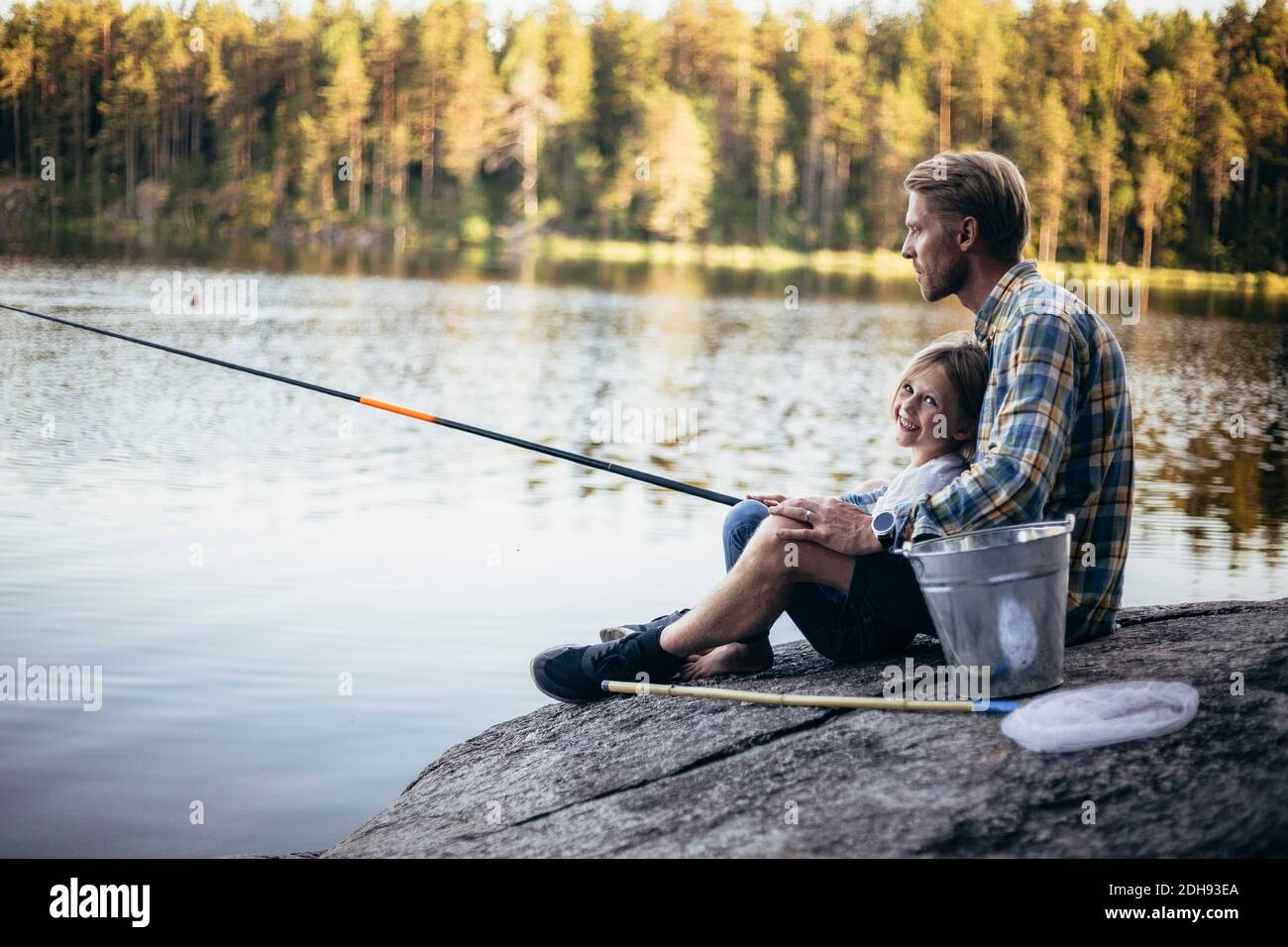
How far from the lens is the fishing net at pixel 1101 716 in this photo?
3.28m

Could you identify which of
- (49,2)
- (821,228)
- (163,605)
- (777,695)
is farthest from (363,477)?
(49,2)

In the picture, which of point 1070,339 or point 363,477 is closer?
point 1070,339

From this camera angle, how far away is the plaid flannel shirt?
3.41 meters

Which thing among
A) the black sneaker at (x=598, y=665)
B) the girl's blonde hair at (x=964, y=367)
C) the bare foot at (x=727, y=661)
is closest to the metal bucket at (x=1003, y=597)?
the girl's blonde hair at (x=964, y=367)

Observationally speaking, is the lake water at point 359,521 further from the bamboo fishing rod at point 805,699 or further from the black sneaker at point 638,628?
the bamboo fishing rod at point 805,699

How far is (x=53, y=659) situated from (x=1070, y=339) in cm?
515

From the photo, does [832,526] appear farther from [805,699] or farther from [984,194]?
[984,194]

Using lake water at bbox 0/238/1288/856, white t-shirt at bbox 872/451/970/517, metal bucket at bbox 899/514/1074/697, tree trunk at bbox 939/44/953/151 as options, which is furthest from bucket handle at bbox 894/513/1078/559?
tree trunk at bbox 939/44/953/151

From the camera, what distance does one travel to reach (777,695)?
3889 mm

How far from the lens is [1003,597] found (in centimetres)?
337

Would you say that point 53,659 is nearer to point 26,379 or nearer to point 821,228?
point 26,379

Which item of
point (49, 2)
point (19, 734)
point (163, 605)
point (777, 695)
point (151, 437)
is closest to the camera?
point (777, 695)

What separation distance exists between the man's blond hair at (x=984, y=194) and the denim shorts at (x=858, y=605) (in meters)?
0.84

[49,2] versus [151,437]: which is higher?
[49,2]
